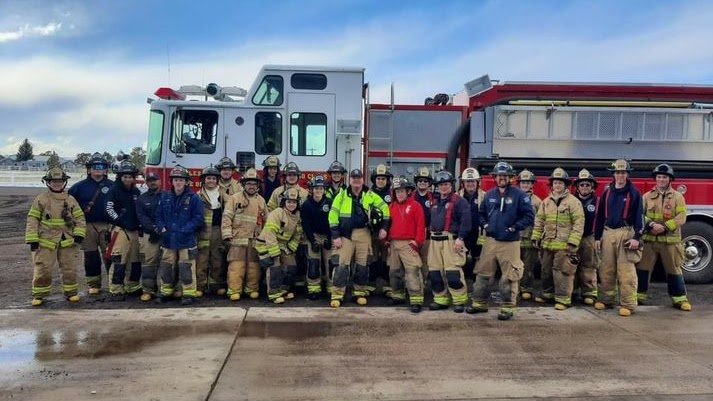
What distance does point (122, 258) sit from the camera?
658 centimetres

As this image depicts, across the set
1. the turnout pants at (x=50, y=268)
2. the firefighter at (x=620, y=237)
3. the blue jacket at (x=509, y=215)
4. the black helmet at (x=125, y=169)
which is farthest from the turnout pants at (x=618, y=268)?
the turnout pants at (x=50, y=268)

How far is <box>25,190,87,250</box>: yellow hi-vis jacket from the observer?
20.5ft

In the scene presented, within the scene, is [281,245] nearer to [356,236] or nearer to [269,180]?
[356,236]

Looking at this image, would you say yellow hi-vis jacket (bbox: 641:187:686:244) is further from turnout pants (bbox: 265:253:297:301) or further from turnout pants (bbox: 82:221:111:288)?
turnout pants (bbox: 82:221:111:288)

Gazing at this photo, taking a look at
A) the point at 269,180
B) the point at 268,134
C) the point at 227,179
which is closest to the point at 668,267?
the point at 269,180

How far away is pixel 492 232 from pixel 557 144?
2.48 meters

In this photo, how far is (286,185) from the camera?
6996 mm

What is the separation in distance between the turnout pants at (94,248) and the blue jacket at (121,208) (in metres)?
0.39

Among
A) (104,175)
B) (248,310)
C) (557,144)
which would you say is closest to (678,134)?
(557,144)

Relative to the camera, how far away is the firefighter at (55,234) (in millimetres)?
6297

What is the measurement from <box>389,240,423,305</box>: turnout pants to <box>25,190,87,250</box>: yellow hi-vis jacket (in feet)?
12.5

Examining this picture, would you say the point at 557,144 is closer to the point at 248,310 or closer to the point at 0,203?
the point at 248,310

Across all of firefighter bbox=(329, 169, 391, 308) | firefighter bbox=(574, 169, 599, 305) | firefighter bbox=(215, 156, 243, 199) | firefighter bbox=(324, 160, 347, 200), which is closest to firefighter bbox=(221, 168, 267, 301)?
firefighter bbox=(215, 156, 243, 199)

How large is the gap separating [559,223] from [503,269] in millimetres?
1076
